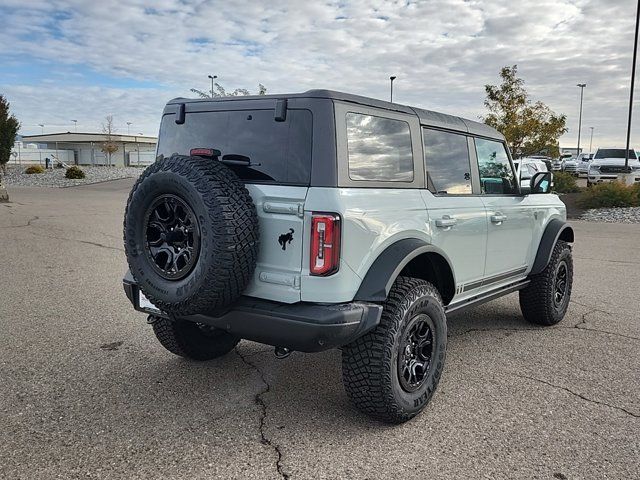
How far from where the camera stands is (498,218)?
4578 millimetres

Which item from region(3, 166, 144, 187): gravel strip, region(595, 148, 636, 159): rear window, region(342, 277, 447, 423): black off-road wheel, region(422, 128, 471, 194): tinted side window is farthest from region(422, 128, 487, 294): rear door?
region(3, 166, 144, 187): gravel strip

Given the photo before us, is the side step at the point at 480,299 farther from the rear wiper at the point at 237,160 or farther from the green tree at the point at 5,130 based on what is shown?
the green tree at the point at 5,130

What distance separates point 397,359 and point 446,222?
1071mm

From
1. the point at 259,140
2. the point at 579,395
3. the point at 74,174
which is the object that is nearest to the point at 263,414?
the point at 259,140

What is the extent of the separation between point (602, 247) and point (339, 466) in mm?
10024

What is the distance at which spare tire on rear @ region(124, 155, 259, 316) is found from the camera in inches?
118

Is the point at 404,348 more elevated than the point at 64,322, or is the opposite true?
the point at 404,348

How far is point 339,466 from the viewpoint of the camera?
2916mm

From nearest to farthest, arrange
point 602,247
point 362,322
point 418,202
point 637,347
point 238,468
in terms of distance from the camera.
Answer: point 238,468 → point 362,322 → point 418,202 → point 637,347 → point 602,247

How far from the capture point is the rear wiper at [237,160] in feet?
11.2

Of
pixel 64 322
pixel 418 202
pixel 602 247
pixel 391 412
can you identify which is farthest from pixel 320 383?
pixel 602 247

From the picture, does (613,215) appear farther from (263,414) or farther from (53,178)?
(53,178)

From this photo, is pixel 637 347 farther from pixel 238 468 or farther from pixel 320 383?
pixel 238 468

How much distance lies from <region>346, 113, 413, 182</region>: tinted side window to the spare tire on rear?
0.66 m
